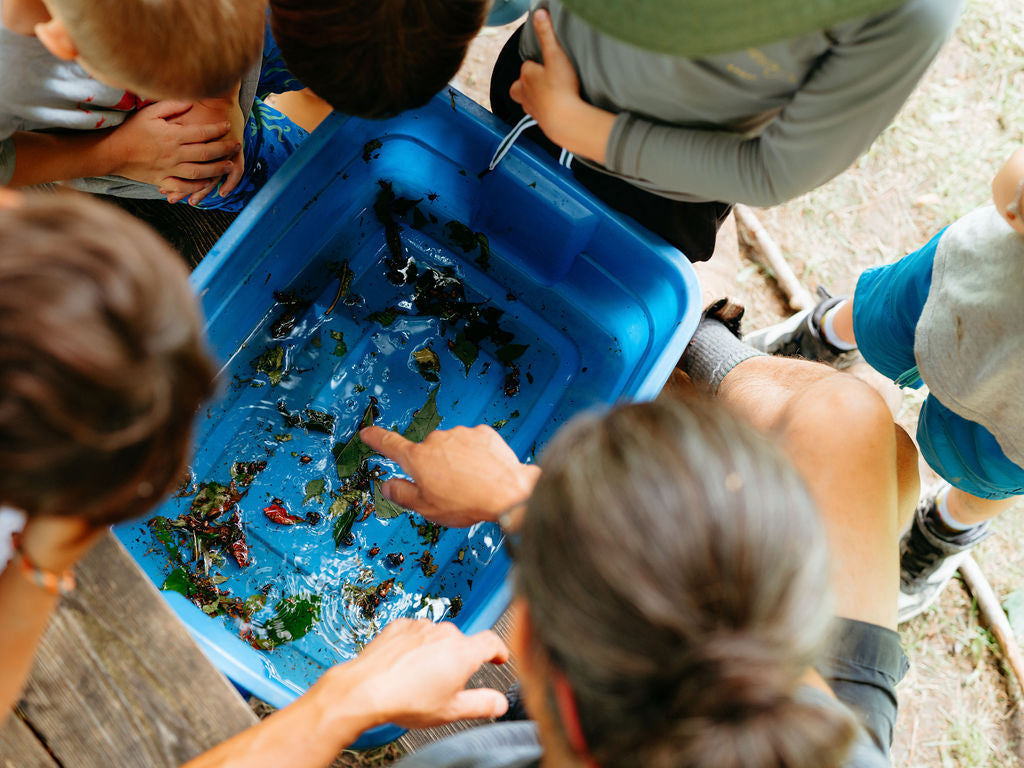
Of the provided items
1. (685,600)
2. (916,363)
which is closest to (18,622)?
(685,600)

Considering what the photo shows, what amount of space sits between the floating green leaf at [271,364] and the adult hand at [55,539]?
730mm

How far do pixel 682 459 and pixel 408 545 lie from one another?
93 centimetres

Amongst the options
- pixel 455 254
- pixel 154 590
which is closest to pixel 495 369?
pixel 455 254

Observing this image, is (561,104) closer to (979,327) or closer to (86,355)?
(979,327)

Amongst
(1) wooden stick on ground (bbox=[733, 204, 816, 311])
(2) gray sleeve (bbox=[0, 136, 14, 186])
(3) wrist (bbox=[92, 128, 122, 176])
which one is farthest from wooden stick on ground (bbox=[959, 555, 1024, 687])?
(2) gray sleeve (bbox=[0, 136, 14, 186])

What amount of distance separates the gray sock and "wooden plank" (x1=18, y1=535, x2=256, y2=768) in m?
0.96

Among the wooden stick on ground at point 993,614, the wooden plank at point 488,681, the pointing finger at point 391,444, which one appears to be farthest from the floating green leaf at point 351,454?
the wooden stick on ground at point 993,614

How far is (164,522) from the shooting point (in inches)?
50.1

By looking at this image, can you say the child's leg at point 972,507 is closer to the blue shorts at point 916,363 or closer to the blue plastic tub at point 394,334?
the blue shorts at point 916,363

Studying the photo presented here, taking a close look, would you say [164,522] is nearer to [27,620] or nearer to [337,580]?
[337,580]

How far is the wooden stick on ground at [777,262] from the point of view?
1.82 metres

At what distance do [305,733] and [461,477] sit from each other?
0.40m

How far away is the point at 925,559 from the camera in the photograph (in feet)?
5.17

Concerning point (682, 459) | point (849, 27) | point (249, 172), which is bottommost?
point (249, 172)
